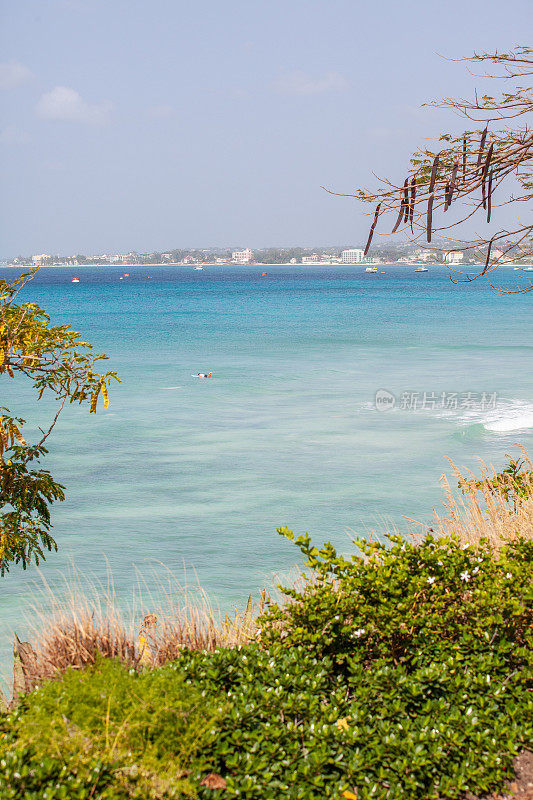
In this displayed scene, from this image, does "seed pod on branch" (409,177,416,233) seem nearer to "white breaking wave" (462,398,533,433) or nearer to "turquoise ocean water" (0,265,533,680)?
"turquoise ocean water" (0,265,533,680)

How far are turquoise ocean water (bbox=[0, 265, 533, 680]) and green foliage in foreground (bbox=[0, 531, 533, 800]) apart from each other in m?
2.15

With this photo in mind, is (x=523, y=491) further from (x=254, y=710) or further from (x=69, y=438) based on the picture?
(x=69, y=438)

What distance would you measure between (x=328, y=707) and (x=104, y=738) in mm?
900

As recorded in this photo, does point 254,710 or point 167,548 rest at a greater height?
point 254,710

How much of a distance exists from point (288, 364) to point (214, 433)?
37.1 feet

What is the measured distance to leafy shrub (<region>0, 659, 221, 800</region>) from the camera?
7.80 feet

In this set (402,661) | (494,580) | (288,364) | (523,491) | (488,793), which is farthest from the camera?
(288,364)

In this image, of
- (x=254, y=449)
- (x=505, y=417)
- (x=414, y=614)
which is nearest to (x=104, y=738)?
(x=414, y=614)

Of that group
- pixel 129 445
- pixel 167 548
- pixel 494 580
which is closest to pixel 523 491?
pixel 494 580

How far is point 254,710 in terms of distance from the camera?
9.19ft

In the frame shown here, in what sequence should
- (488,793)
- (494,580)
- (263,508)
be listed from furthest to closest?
1. (263,508)
2. (494,580)
3. (488,793)

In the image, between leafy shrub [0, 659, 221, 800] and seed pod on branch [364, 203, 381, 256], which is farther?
seed pod on branch [364, 203, 381, 256]

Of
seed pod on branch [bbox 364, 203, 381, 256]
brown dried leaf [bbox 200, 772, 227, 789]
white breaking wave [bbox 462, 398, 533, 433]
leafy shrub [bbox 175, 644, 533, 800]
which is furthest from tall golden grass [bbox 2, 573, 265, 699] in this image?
white breaking wave [bbox 462, 398, 533, 433]

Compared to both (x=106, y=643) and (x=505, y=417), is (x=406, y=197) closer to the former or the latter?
(x=106, y=643)
